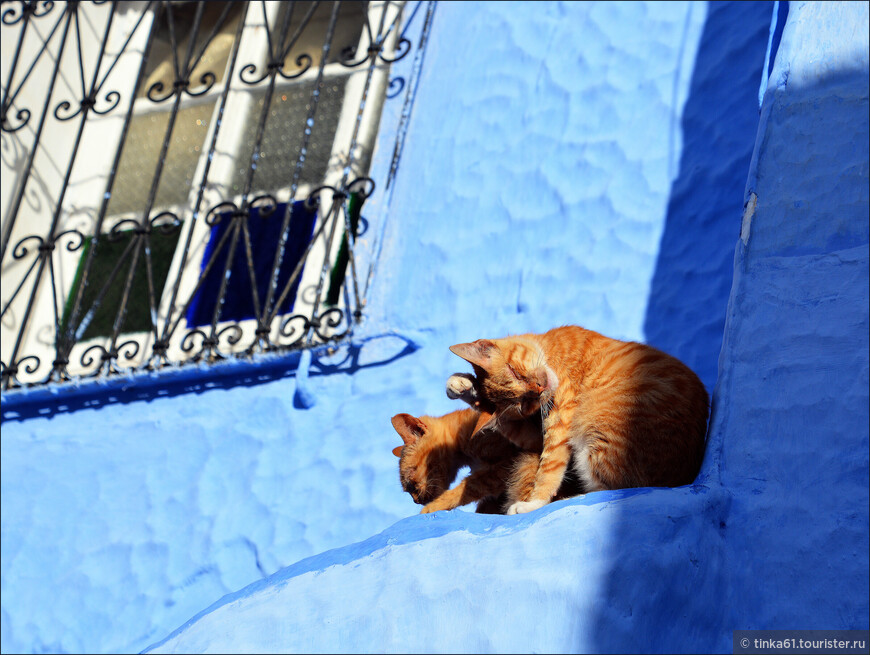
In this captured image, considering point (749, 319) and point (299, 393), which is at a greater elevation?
point (749, 319)

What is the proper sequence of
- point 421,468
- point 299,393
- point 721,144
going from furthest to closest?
point 299,393, point 721,144, point 421,468

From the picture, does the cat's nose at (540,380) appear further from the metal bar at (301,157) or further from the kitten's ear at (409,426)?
the metal bar at (301,157)

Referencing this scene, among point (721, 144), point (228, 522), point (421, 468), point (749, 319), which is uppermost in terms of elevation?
point (721, 144)

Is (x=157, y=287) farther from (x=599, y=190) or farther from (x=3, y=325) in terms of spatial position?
(x=599, y=190)

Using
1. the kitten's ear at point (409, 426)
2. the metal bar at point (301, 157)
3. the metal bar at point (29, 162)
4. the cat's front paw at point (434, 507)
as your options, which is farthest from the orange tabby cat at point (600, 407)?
the metal bar at point (29, 162)

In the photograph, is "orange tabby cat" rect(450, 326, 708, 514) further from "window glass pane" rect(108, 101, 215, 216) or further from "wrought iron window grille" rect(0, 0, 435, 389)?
"window glass pane" rect(108, 101, 215, 216)

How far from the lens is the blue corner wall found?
5.29 feet

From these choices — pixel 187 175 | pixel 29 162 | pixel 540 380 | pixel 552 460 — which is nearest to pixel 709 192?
pixel 540 380

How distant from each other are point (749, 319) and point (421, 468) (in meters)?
0.92

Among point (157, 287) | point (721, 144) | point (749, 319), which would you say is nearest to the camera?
point (749, 319)

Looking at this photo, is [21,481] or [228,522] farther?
[21,481]

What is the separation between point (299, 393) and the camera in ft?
10.6

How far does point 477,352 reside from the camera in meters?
1.98

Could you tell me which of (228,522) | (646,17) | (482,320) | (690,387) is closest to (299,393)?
(228,522)
